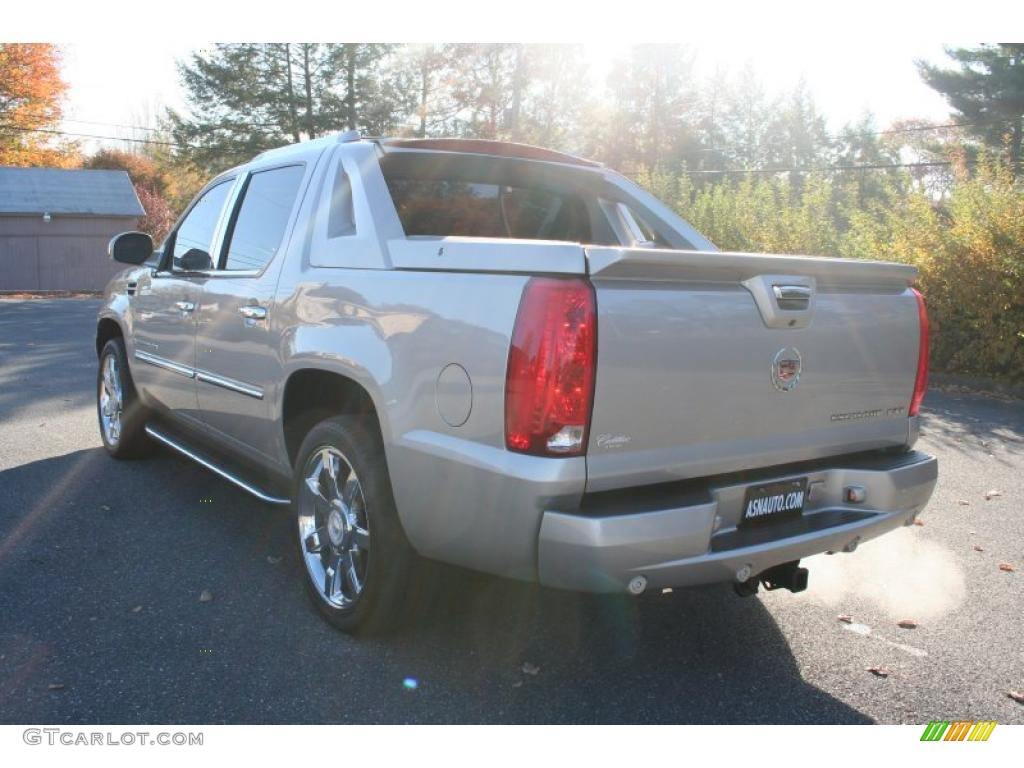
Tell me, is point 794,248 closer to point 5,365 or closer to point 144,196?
point 5,365

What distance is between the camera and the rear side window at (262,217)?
13.5ft

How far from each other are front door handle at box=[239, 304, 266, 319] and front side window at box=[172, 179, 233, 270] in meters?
0.71

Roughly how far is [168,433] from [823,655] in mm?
3858

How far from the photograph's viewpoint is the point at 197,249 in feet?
16.1

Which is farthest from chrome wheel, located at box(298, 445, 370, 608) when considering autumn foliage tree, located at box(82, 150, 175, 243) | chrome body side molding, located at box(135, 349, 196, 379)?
autumn foliage tree, located at box(82, 150, 175, 243)

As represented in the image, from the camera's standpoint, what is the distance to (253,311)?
13.0ft

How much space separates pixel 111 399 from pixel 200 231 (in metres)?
1.83

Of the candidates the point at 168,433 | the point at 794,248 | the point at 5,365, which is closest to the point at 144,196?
the point at 5,365

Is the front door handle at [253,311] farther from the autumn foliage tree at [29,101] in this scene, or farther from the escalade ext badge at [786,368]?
the autumn foliage tree at [29,101]

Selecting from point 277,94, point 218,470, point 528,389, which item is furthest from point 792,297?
point 277,94

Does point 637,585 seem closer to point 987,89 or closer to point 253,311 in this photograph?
point 253,311

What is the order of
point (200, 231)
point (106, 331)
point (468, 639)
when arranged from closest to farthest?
point (468, 639) < point (200, 231) < point (106, 331)

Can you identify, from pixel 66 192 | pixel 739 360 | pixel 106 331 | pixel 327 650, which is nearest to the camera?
pixel 739 360

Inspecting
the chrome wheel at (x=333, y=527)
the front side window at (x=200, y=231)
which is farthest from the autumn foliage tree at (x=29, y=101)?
the chrome wheel at (x=333, y=527)
